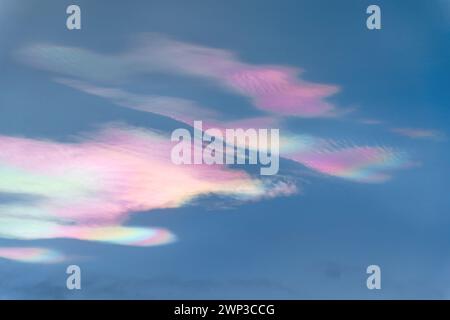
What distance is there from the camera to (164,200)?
3.74 meters

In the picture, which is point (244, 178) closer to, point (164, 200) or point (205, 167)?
point (205, 167)
